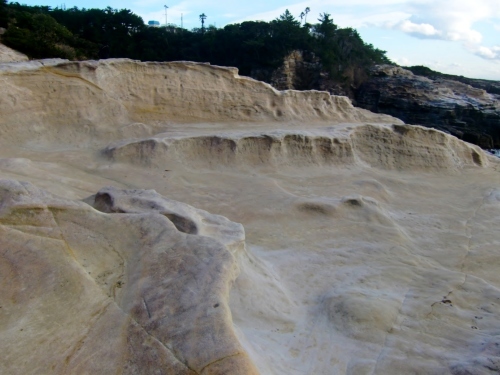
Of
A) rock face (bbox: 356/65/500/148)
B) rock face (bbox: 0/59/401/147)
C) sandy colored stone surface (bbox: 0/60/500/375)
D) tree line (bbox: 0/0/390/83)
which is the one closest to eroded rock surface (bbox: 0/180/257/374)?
sandy colored stone surface (bbox: 0/60/500/375)

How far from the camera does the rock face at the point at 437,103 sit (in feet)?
80.0

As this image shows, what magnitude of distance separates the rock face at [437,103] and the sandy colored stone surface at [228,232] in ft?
48.1

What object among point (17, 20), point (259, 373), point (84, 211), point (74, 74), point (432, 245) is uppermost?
point (17, 20)

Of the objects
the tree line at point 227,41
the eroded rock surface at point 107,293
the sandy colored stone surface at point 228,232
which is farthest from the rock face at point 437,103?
the eroded rock surface at point 107,293

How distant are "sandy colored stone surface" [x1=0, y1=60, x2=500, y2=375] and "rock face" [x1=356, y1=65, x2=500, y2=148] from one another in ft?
48.1

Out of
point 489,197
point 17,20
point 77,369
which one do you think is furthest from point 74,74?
point 17,20

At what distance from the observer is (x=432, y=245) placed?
20.2ft

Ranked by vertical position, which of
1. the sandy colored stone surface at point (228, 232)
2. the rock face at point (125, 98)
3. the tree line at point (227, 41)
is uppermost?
the tree line at point (227, 41)

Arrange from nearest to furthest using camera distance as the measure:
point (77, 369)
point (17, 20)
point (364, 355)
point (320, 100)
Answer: point (77, 369) → point (364, 355) → point (320, 100) → point (17, 20)

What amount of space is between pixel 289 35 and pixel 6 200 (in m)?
28.7

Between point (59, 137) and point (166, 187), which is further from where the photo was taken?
point (59, 137)

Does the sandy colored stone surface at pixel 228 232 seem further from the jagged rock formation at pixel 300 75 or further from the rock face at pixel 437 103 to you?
the jagged rock formation at pixel 300 75

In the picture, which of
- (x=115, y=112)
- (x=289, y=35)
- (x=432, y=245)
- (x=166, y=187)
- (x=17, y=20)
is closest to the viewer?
(x=432, y=245)

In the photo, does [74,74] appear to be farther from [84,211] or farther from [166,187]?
[84,211]
